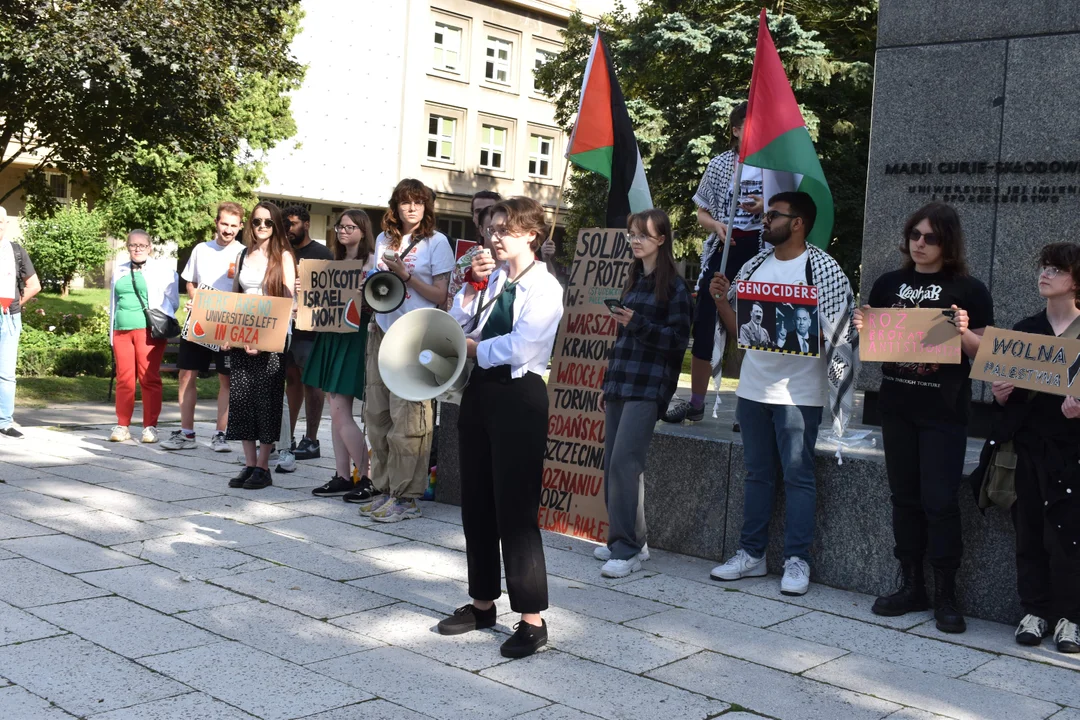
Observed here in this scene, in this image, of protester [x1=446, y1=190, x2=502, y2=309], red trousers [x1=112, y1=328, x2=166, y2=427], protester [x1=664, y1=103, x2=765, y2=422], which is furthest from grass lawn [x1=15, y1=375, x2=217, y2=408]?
protester [x1=664, y1=103, x2=765, y2=422]

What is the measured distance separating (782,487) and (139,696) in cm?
368

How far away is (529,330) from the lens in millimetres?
4727

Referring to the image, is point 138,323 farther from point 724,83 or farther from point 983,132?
point 724,83

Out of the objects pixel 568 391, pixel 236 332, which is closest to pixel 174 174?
pixel 236 332

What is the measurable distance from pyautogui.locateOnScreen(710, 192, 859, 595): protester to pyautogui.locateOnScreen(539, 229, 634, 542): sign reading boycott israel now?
1155 mm

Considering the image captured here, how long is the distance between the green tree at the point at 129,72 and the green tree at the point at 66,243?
14.0 meters

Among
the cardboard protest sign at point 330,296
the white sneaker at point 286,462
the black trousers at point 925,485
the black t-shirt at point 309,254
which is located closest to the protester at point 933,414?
the black trousers at point 925,485

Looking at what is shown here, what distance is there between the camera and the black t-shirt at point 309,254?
9016 mm

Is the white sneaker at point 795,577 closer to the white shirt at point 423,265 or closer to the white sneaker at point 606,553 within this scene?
the white sneaker at point 606,553

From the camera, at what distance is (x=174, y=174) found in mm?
19016

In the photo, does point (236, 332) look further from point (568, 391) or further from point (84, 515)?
point (568, 391)

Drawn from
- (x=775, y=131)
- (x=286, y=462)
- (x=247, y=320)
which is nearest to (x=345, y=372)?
(x=247, y=320)

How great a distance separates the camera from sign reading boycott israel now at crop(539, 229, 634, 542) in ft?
23.3

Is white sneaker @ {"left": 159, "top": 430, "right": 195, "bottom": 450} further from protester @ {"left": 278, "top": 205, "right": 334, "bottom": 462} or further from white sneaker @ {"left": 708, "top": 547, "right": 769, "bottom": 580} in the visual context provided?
white sneaker @ {"left": 708, "top": 547, "right": 769, "bottom": 580}
